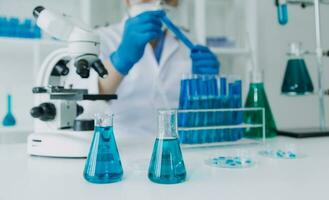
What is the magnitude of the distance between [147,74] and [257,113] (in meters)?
0.59

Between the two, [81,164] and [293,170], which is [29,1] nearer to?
[81,164]

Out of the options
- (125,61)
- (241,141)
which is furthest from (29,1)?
(241,141)

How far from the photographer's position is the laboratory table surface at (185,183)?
18.8 inches

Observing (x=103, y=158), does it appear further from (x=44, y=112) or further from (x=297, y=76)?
(x=297, y=76)

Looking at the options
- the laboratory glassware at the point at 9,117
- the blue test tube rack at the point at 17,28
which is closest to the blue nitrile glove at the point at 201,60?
the blue test tube rack at the point at 17,28

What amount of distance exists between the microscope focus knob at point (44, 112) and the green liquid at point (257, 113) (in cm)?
58

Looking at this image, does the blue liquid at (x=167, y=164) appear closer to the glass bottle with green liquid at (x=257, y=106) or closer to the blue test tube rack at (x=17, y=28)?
the glass bottle with green liquid at (x=257, y=106)

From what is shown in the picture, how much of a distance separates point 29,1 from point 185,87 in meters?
1.49

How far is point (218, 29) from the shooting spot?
2336 mm

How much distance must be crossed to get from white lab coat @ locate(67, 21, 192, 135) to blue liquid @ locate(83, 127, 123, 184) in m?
0.78

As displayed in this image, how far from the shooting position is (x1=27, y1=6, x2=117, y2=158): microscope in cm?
77

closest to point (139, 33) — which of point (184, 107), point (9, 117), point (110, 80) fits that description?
point (110, 80)

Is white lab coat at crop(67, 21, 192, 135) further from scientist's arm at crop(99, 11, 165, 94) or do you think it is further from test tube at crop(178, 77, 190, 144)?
test tube at crop(178, 77, 190, 144)

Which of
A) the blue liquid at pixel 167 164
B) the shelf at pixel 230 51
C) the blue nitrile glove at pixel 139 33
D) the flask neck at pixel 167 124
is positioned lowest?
the blue liquid at pixel 167 164
